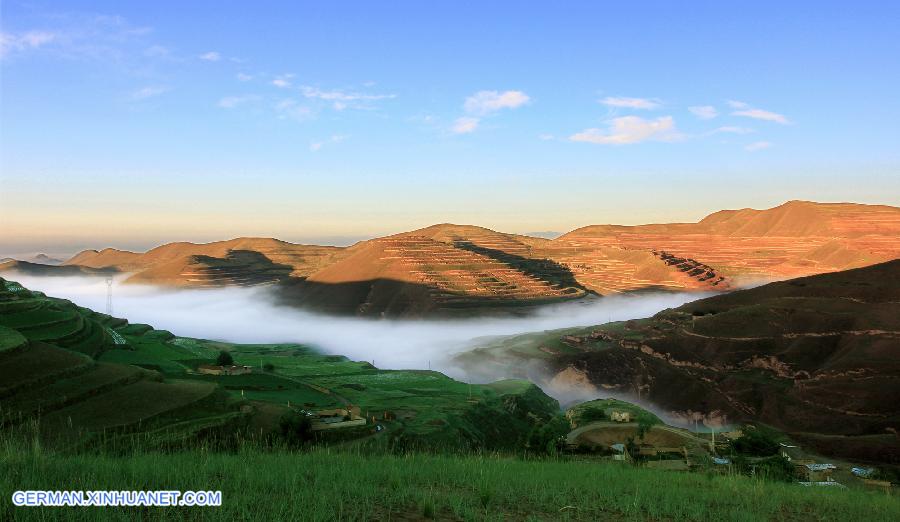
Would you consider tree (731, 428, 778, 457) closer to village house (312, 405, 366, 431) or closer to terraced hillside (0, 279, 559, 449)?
terraced hillside (0, 279, 559, 449)

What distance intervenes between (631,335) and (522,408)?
5400 centimetres

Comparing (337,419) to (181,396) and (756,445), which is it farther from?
(756,445)

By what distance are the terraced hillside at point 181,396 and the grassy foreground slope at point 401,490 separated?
418cm

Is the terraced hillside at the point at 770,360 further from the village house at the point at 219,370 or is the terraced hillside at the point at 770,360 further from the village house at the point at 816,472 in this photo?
the village house at the point at 219,370

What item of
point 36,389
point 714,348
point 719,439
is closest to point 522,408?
point 719,439

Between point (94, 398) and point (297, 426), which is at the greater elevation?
point (94, 398)

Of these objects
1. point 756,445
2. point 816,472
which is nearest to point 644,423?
point 756,445

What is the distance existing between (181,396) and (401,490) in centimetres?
4974

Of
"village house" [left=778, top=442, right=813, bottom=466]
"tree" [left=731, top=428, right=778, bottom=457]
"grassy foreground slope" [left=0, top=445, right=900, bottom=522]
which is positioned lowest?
"village house" [left=778, top=442, right=813, bottom=466]

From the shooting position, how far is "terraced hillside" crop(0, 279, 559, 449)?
4359cm

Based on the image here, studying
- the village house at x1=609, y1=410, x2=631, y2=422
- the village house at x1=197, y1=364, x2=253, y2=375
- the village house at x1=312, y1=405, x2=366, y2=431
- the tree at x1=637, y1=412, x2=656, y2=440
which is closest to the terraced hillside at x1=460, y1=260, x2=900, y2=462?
the tree at x1=637, y1=412, x2=656, y2=440

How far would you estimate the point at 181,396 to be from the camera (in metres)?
52.0

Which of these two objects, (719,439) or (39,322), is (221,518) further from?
(39,322)

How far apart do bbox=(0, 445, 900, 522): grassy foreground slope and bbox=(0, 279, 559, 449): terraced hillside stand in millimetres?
4177
